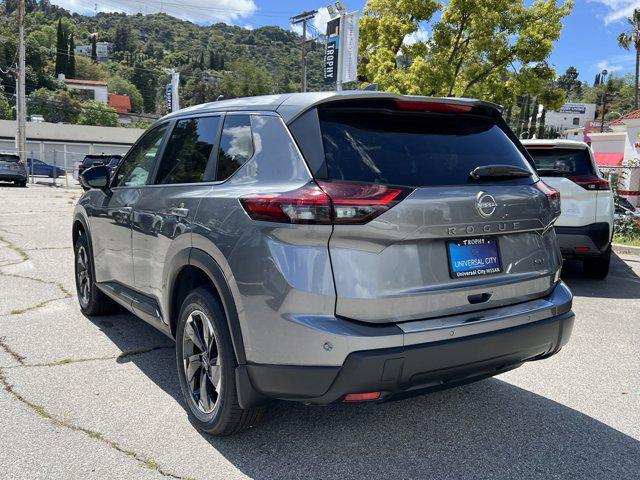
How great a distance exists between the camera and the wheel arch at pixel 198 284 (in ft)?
9.12

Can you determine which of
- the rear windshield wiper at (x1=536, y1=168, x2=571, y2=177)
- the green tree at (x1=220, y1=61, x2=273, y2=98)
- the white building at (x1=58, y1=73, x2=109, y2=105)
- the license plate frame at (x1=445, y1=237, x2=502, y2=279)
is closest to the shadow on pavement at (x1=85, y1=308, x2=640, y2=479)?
the license plate frame at (x1=445, y1=237, x2=502, y2=279)

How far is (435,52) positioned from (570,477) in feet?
61.2

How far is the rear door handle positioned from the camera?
330cm

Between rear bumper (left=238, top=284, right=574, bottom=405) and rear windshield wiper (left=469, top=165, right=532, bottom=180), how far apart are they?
73cm

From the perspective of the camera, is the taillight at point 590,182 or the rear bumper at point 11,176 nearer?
the taillight at point 590,182

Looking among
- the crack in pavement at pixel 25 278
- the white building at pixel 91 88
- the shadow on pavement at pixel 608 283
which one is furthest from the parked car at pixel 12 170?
the white building at pixel 91 88

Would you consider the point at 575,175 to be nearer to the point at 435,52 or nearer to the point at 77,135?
the point at 435,52

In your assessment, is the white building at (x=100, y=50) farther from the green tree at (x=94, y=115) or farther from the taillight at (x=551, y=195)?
the taillight at (x=551, y=195)

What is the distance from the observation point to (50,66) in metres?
136

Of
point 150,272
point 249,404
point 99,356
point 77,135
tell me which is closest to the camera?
point 249,404

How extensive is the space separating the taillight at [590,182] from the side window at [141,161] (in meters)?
5.24

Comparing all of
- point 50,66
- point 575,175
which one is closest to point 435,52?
point 575,175

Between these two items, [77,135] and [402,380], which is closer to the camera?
[402,380]

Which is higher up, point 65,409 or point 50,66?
point 50,66
